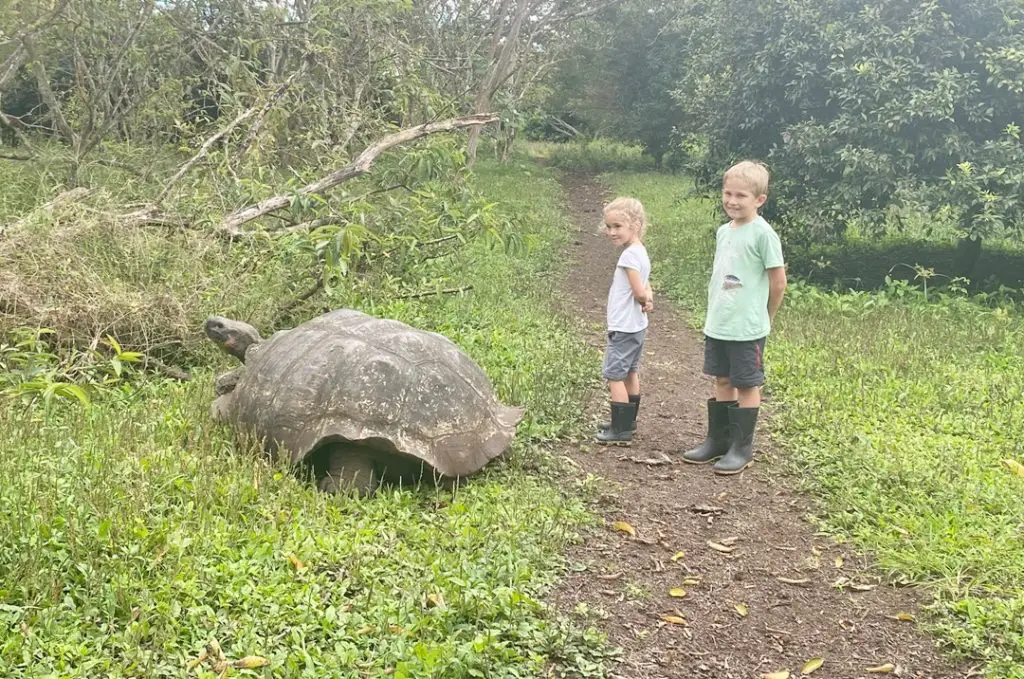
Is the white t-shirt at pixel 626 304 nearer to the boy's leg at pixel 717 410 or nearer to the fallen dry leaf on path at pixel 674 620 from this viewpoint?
the boy's leg at pixel 717 410

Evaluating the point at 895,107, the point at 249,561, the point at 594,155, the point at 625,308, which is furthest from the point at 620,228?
the point at 594,155

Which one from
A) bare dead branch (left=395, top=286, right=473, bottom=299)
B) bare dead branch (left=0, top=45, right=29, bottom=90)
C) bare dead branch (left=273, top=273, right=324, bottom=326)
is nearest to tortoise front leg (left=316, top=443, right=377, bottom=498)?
bare dead branch (left=273, top=273, right=324, bottom=326)

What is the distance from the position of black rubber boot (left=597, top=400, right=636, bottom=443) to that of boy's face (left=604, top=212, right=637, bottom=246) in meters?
0.98

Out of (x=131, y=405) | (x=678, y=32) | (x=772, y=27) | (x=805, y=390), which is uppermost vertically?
(x=678, y=32)

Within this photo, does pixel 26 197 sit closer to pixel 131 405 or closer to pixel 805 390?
pixel 131 405

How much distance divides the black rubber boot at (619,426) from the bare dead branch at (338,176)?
3.22m

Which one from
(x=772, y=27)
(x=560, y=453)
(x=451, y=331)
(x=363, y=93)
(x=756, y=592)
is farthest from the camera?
(x=363, y=93)

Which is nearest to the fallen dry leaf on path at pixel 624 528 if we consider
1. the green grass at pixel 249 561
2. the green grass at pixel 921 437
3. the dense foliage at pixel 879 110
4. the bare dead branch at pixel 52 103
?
the green grass at pixel 249 561

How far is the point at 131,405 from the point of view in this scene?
17.7 feet

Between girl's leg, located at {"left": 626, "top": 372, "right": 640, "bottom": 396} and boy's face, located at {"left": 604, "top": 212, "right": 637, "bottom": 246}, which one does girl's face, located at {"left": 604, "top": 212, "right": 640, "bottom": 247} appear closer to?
boy's face, located at {"left": 604, "top": 212, "right": 637, "bottom": 246}

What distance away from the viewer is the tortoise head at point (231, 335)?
17.5 feet

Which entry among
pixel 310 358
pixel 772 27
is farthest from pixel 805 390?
pixel 772 27

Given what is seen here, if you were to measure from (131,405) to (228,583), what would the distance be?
2.56m

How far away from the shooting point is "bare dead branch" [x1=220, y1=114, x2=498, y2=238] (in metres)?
7.37
